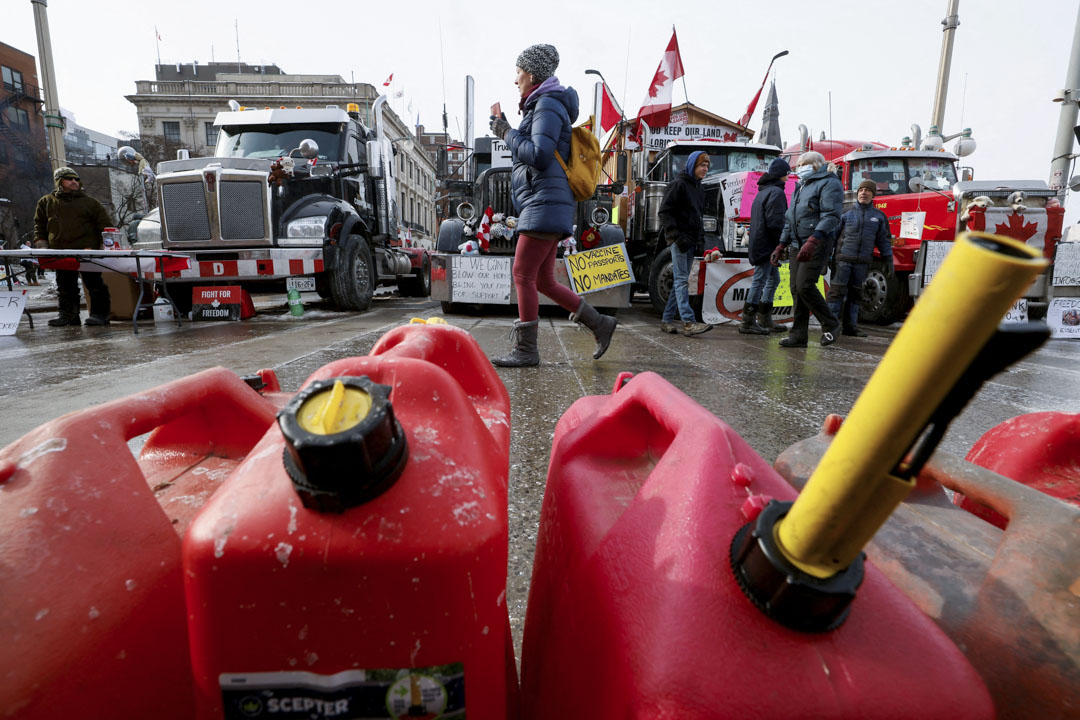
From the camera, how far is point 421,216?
2194 inches

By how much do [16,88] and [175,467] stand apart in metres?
46.8

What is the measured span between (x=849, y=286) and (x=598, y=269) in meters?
2.92

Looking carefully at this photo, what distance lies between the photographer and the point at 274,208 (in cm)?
785

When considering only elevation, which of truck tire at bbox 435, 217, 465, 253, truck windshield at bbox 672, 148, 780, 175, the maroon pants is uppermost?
truck windshield at bbox 672, 148, 780, 175

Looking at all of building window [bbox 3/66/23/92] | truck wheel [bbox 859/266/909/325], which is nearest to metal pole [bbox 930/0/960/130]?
truck wheel [bbox 859/266/909/325]

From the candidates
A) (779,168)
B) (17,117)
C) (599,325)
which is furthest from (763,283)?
(17,117)

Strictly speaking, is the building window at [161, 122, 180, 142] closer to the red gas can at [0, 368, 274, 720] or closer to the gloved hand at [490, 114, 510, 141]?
the gloved hand at [490, 114, 510, 141]

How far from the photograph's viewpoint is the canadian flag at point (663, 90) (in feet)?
37.3

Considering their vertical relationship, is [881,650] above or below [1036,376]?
above

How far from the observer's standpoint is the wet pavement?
2318 millimetres

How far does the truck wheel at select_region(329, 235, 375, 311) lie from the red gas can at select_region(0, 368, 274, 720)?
7689mm

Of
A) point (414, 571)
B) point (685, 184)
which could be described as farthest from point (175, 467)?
point (685, 184)

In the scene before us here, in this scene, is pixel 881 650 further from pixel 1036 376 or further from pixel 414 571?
pixel 1036 376

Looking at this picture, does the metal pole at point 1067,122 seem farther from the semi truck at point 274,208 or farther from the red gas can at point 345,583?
the red gas can at point 345,583
